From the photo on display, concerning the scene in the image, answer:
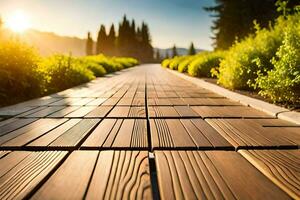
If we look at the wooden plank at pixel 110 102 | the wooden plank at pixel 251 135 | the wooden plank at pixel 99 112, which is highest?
the wooden plank at pixel 251 135

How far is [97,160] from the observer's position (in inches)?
81.5

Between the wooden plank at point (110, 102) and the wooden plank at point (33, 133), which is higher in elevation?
the wooden plank at point (33, 133)

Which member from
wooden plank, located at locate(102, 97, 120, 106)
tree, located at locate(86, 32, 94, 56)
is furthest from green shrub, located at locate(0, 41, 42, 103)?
tree, located at locate(86, 32, 94, 56)

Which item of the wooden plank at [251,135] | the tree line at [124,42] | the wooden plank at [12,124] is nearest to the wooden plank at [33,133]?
the wooden plank at [12,124]

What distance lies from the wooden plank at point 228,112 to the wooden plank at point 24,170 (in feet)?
7.40

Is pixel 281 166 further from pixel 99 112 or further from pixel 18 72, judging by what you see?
pixel 18 72

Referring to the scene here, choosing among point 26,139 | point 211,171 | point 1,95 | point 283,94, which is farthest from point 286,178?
point 1,95

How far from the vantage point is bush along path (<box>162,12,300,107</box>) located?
4383 millimetres

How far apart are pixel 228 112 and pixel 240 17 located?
24.8 meters

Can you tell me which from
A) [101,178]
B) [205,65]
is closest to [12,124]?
[101,178]

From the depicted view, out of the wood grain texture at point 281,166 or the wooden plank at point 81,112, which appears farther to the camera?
the wooden plank at point 81,112

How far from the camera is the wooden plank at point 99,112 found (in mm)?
3854

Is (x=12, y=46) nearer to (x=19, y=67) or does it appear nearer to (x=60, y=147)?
(x=19, y=67)

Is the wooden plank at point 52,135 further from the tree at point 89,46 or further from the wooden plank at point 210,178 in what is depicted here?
the tree at point 89,46
